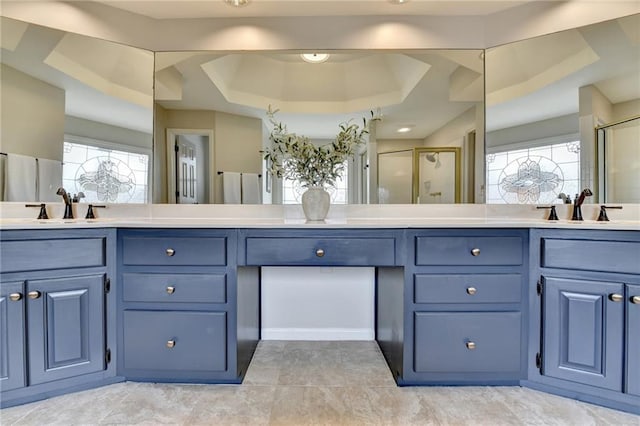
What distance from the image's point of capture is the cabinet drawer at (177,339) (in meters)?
1.65

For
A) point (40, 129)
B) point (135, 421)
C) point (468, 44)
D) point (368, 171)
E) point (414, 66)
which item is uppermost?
point (468, 44)

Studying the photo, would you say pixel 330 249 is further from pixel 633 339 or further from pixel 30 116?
pixel 30 116

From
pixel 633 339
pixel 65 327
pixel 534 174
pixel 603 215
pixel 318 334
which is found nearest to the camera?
A: pixel 633 339

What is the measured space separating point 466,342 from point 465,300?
0.21 m

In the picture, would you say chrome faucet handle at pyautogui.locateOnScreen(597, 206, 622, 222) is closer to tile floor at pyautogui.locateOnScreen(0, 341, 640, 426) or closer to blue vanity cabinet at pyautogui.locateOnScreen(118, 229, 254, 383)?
tile floor at pyautogui.locateOnScreen(0, 341, 640, 426)

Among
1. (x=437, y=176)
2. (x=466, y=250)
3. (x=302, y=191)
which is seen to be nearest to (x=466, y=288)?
(x=466, y=250)

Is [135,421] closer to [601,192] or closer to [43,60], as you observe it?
[43,60]

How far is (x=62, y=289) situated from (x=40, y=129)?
47.2 inches

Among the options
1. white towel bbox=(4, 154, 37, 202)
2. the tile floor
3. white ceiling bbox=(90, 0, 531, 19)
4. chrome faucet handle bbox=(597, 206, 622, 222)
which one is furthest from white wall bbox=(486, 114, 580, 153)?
white towel bbox=(4, 154, 37, 202)

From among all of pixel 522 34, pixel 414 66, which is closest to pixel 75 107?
pixel 414 66

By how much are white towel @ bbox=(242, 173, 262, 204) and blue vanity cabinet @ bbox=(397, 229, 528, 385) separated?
111cm

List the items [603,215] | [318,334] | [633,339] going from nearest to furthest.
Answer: [633,339]
[603,215]
[318,334]

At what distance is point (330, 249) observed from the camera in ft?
5.41

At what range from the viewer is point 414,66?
2.16 metres
